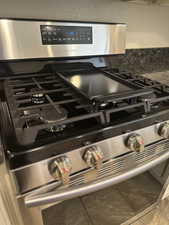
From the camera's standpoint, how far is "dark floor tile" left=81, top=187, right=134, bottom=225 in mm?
646

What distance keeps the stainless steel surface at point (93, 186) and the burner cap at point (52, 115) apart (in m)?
0.20

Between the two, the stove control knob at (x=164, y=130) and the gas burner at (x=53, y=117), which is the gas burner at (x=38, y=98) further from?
the stove control knob at (x=164, y=130)

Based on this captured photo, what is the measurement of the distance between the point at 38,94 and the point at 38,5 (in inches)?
19.6

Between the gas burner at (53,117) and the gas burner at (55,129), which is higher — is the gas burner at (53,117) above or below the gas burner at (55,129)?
above

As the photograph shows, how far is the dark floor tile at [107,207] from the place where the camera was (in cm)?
65

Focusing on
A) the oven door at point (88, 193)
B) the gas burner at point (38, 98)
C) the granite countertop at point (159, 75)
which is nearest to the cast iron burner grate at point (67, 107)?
the gas burner at point (38, 98)

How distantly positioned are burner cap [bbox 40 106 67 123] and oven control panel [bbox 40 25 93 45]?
1.42ft

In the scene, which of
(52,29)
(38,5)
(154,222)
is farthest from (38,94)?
(154,222)

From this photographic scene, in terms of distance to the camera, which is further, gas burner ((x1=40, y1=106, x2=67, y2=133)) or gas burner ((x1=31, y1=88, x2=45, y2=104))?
gas burner ((x1=31, y1=88, x2=45, y2=104))

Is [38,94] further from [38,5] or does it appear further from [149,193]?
[149,193]

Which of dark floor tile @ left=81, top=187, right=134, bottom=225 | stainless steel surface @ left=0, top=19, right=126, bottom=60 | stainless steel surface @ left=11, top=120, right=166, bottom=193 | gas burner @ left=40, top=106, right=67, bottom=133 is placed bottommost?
dark floor tile @ left=81, top=187, right=134, bottom=225

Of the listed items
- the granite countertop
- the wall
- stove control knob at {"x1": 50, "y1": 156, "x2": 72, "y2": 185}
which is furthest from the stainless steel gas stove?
the granite countertop

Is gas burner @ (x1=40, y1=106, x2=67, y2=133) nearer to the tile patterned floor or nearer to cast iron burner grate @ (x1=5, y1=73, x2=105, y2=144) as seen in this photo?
cast iron burner grate @ (x1=5, y1=73, x2=105, y2=144)

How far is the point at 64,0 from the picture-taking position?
861 mm
